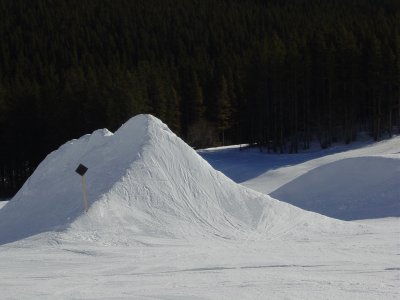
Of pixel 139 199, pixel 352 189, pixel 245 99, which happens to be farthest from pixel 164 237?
pixel 245 99

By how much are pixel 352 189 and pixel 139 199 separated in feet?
35.7

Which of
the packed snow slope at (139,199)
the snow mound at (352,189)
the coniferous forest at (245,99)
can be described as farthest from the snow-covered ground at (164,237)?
the coniferous forest at (245,99)

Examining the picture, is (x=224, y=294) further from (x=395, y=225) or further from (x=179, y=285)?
(x=395, y=225)

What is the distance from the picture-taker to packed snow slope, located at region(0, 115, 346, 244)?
11.9 metres

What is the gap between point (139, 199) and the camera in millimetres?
12789

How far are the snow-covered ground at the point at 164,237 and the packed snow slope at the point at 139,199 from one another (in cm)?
3

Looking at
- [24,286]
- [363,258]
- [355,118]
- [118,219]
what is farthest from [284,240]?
[355,118]

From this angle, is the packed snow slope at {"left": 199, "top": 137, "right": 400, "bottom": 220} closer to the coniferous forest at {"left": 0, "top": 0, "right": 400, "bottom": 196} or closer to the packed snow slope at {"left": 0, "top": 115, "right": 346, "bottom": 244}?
the packed snow slope at {"left": 0, "top": 115, "right": 346, "bottom": 244}

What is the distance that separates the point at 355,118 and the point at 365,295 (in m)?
38.6

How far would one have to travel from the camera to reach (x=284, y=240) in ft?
Answer: 41.0

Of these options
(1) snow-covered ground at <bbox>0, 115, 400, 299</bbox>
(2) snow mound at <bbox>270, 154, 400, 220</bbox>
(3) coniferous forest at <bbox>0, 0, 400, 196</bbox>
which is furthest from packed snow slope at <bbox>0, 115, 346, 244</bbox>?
(3) coniferous forest at <bbox>0, 0, 400, 196</bbox>

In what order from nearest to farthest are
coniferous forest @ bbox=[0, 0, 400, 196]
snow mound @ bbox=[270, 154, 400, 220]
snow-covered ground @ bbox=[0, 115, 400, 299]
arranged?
snow-covered ground @ bbox=[0, 115, 400, 299], snow mound @ bbox=[270, 154, 400, 220], coniferous forest @ bbox=[0, 0, 400, 196]

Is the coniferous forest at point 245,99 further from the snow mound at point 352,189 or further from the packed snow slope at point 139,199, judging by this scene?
the packed snow slope at point 139,199

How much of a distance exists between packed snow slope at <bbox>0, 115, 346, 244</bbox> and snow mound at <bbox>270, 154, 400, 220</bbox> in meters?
4.90
